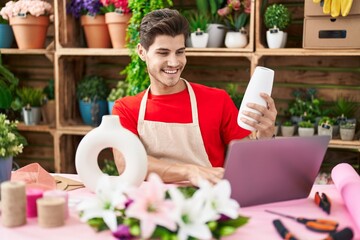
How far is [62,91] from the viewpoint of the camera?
3.35m

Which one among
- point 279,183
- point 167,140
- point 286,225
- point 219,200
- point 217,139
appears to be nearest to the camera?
point 219,200

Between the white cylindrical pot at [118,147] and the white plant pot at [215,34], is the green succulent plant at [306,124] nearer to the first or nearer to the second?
the white plant pot at [215,34]

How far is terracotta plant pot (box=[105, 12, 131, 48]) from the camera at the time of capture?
10.3ft

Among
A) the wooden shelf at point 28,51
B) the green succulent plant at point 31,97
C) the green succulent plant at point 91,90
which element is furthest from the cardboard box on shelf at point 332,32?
the green succulent plant at point 31,97

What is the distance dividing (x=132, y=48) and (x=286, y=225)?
2026 mm

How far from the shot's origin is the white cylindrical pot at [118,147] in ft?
4.29

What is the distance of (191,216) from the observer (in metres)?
0.99

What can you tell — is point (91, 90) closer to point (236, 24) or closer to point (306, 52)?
point (236, 24)

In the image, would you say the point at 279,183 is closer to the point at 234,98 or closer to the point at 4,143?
the point at 4,143

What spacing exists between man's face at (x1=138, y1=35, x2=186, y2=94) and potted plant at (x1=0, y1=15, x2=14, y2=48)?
→ 1.83 meters

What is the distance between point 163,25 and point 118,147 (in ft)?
2.34

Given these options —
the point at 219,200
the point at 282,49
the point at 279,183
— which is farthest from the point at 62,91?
the point at 219,200

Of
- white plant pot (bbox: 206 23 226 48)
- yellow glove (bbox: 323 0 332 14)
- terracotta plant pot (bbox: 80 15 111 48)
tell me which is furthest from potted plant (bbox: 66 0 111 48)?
yellow glove (bbox: 323 0 332 14)

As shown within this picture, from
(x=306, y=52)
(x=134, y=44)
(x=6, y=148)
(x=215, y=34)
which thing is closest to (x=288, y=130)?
(x=306, y=52)
